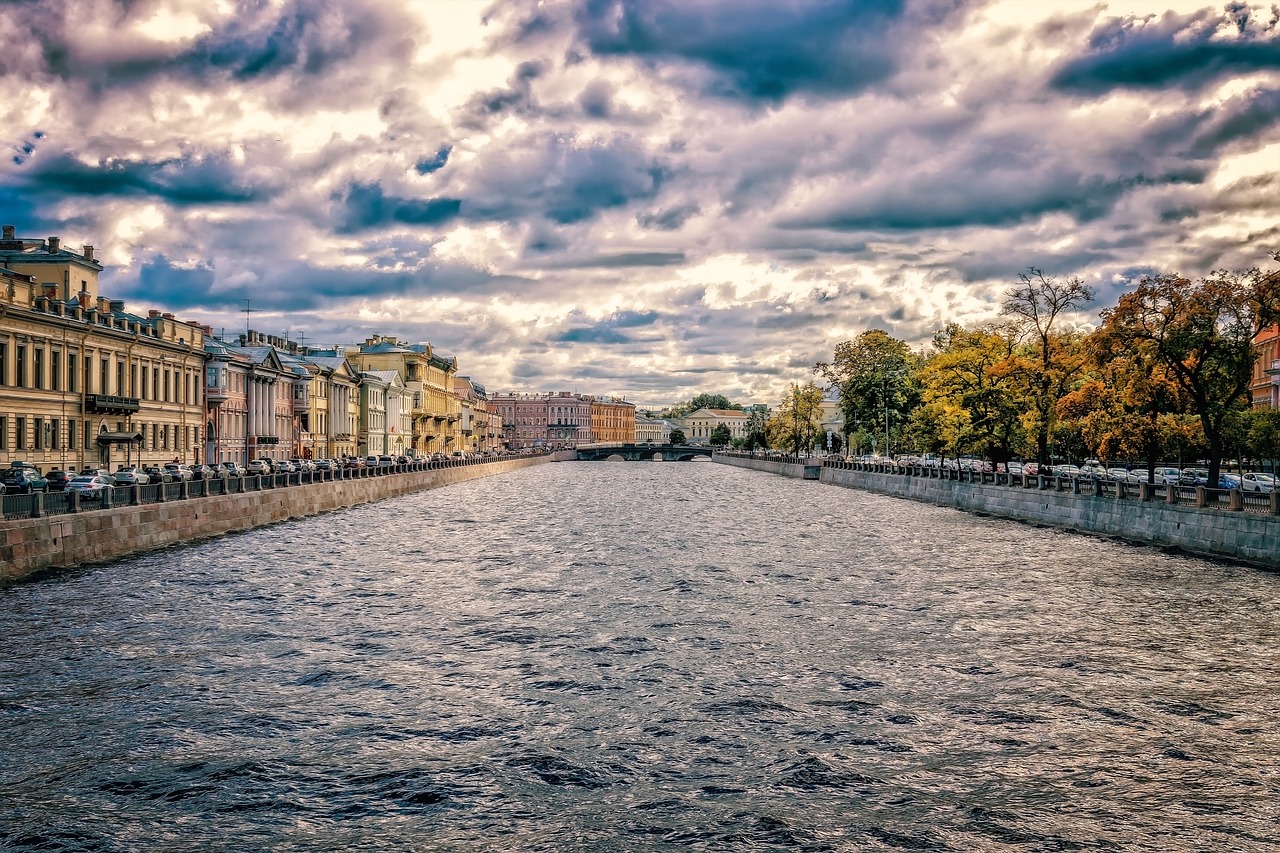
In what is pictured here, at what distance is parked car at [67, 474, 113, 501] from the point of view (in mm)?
32781

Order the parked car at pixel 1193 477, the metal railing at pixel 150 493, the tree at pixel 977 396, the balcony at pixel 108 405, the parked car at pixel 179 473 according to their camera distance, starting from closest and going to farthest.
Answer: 1. the metal railing at pixel 150 493
2. the parked car at pixel 179 473
3. the balcony at pixel 108 405
4. the parked car at pixel 1193 477
5. the tree at pixel 977 396

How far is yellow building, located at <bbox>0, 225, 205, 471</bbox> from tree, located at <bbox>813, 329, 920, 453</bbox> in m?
56.4

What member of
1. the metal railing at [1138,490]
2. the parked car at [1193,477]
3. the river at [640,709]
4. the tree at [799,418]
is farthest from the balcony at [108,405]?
the tree at [799,418]

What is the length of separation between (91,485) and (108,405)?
1617 centimetres

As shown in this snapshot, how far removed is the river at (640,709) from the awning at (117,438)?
98.8ft

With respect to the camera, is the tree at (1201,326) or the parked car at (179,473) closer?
the tree at (1201,326)

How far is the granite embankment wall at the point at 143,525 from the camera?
27094mm

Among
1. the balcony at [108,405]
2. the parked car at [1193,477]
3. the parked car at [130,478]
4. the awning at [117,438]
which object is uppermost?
the balcony at [108,405]

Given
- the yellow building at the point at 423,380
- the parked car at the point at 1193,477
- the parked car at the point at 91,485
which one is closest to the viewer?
the parked car at the point at 91,485

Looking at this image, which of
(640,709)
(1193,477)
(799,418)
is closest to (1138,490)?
(1193,477)

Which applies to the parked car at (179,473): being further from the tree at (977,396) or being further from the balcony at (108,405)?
the tree at (977,396)

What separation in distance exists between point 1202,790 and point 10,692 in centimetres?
1700

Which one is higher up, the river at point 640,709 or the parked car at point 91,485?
the parked car at point 91,485

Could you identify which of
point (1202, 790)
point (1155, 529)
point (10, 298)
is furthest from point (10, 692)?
point (10, 298)
